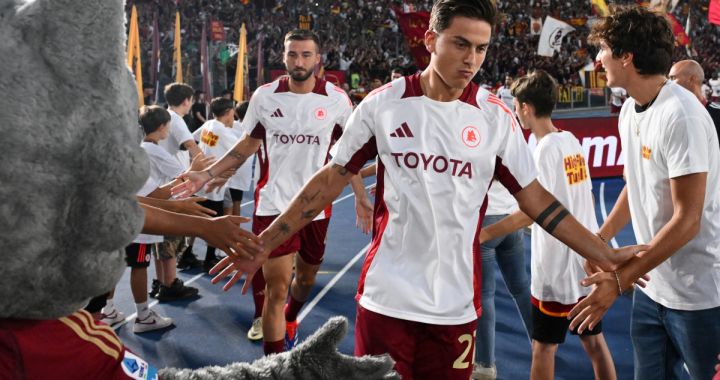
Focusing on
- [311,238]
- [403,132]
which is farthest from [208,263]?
[403,132]

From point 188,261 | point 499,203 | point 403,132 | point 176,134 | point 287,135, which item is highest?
point 403,132

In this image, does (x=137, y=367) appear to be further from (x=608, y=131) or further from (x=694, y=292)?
(x=608, y=131)

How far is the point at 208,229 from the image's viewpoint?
6.79 feet

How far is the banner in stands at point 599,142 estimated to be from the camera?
44.0 ft

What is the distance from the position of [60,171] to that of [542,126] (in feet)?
10.3

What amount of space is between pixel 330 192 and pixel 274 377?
1.19 metres

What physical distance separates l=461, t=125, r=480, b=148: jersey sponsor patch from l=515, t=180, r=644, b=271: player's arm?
0.30 meters

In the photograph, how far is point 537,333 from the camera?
12.3 ft

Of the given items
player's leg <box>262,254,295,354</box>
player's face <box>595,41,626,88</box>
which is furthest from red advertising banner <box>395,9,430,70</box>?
player's face <box>595,41,626,88</box>

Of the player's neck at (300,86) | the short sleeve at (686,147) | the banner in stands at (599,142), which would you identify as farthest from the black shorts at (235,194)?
the banner in stands at (599,142)

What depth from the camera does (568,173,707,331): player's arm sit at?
2.55 m

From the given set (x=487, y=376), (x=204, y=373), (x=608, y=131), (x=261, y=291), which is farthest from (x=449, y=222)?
(x=608, y=131)

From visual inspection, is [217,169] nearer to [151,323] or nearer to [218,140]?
[151,323]

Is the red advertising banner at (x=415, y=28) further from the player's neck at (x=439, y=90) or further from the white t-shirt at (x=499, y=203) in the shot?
the player's neck at (x=439, y=90)
